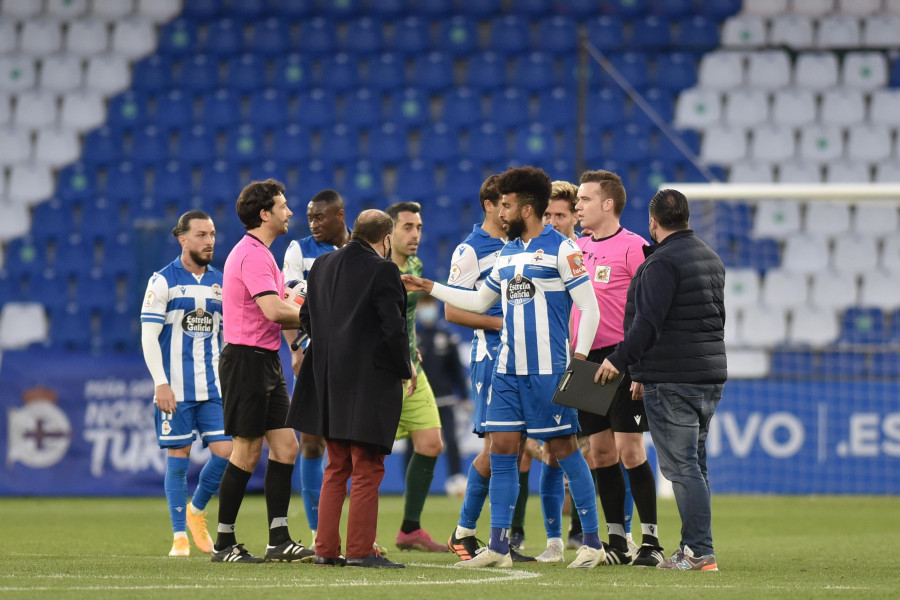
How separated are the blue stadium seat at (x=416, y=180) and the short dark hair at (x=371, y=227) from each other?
1090 cm

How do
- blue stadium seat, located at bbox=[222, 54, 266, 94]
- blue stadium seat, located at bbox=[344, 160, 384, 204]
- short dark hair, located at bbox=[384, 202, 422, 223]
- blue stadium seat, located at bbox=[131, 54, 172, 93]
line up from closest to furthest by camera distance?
short dark hair, located at bbox=[384, 202, 422, 223]
blue stadium seat, located at bbox=[344, 160, 384, 204]
blue stadium seat, located at bbox=[222, 54, 266, 94]
blue stadium seat, located at bbox=[131, 54, 172, 93]

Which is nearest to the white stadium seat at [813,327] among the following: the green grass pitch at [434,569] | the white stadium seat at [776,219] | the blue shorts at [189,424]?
the white stadium seat at [776,219]

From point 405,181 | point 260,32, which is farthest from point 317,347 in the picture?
point 260,32

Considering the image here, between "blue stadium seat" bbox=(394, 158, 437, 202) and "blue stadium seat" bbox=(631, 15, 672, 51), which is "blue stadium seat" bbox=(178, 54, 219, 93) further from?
"blue stadium seat" bbox=(631, 15, 672, 51)

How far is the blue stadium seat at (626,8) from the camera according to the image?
18.8m

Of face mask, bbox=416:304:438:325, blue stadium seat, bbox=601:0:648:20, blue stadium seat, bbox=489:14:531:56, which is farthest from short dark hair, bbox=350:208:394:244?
blue stadium seat, bbox=601:0:648:20

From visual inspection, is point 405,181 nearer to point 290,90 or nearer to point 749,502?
point 290,90

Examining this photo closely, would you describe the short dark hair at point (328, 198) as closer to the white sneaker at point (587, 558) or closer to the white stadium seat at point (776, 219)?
the white sneaker at point (587, 558)

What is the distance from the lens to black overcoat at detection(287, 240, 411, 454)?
20.3 feet

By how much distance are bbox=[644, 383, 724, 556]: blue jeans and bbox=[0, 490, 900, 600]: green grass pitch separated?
25cm

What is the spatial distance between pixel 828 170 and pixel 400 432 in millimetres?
11034

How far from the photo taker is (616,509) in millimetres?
6836

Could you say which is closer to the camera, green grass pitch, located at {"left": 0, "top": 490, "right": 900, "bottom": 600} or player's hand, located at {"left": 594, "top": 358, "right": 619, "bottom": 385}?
green grass pitch, located at {"left": 0, "top": 490, "right": 900, "bottom": 600}

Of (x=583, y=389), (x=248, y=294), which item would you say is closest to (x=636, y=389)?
(x=583, y=389)
